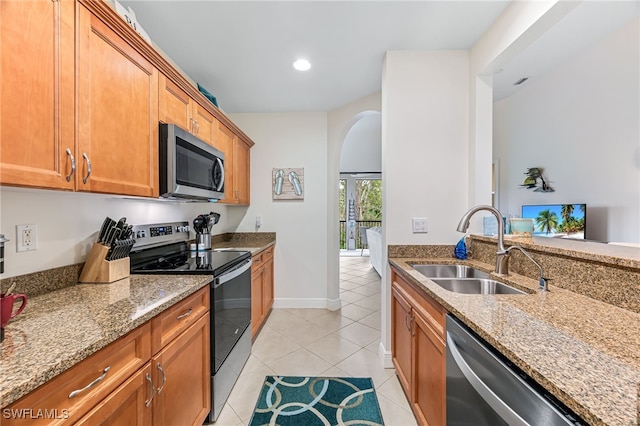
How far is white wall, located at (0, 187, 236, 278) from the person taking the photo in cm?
107

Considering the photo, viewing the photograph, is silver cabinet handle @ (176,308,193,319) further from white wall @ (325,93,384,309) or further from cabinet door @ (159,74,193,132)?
white wall @ (325,93,384,309)

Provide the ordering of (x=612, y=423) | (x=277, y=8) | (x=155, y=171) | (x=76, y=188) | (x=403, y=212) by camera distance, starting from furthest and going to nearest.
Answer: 1. (x=403, y=212)
2. (x=277, y=8)
3. (x=155, y=171)
4. (x=76, y=188)
5. (x=612, y=423)

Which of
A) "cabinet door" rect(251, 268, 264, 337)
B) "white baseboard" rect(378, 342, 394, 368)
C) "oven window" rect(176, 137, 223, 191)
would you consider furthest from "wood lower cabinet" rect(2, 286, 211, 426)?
"white baseboard" rect(378, 342, 394, 368)

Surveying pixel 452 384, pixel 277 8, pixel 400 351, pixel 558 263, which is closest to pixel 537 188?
pixel 558 263

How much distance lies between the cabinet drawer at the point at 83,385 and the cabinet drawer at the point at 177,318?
47 mm

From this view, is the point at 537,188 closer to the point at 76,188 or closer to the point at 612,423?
the point at 612,423

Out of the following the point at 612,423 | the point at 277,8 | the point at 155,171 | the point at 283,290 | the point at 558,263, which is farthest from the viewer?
the point at 283,290

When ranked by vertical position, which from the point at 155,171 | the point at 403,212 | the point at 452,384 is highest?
the point at 155,171

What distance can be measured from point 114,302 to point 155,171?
2.48ft

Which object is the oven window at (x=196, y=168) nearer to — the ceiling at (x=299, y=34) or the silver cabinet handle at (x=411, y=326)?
the ceiling at (x=299, y=34)

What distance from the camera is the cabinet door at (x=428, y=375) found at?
1178 millimetres

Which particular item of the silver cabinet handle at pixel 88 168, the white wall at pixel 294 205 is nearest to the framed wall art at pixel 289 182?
the white wall at pixel 294 205

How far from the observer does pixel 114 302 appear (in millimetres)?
1050

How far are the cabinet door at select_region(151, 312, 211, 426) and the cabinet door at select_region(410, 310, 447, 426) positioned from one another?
1199mm
